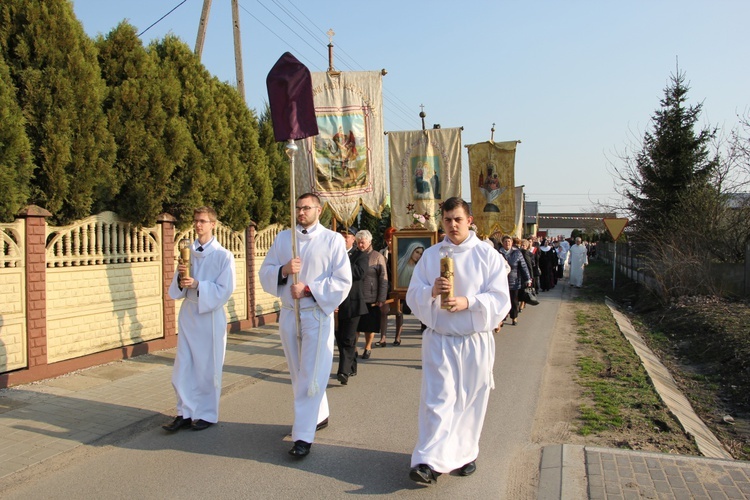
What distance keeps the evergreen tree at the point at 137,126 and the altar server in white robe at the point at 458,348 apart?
593cm

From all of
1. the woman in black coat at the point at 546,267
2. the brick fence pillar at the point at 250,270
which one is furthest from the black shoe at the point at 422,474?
the woman in black coat at the point at 546,267

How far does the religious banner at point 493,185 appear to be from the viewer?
16.0 metres

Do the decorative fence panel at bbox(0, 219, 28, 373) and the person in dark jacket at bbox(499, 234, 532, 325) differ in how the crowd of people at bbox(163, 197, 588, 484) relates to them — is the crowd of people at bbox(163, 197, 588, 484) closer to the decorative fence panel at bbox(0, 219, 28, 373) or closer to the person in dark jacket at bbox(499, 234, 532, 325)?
the decorative fence panel at bbox(0, 219, 28, 373)

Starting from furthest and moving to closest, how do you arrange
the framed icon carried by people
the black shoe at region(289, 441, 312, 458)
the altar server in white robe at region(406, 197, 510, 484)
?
the framed icon carried by people < the black shoe at region(289, 441, 312, 458) < the altar server in white robe at region(406, 197, 510, 484)

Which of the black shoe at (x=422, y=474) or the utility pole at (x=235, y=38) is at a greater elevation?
the utility pole at (x=235, y=38)

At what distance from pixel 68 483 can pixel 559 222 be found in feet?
306

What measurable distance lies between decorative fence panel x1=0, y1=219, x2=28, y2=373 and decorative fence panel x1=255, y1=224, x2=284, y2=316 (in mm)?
5600

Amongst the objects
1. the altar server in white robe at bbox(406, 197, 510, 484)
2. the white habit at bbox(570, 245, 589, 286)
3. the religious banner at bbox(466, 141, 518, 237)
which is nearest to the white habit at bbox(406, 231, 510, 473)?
the altar server in white robe at bbox(406, 197, 510, 484)

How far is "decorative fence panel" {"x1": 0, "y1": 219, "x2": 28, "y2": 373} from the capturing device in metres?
7.19

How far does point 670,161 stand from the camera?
2303 cm

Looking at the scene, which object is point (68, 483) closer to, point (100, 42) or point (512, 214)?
point (100, 42)

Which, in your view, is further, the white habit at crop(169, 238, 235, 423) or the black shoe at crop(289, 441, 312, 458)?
the white habit at crop(169, 238, 235, 423)

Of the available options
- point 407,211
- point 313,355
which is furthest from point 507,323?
point 313,355

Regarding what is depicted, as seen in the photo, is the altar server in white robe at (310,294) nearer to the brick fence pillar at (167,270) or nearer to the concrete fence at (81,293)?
the concrete fence at (81,293)
